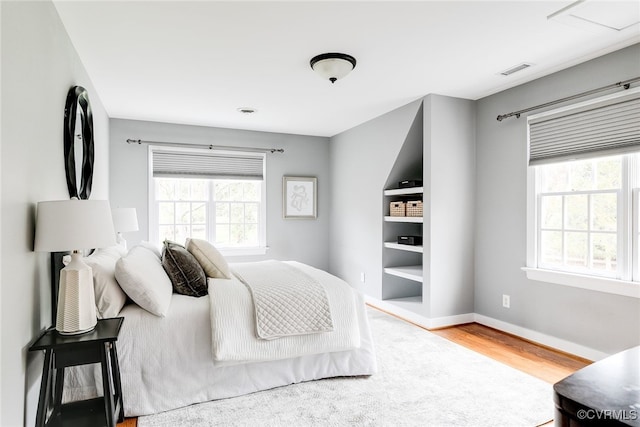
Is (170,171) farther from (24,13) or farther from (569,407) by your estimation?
(569,407)

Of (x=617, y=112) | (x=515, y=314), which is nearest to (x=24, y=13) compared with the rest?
(x=617, y=112)

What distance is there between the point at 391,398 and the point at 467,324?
199cm

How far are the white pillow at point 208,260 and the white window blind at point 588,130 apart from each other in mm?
2880

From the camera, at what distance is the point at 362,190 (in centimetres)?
505

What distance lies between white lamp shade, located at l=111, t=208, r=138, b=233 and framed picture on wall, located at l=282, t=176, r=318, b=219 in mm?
2404

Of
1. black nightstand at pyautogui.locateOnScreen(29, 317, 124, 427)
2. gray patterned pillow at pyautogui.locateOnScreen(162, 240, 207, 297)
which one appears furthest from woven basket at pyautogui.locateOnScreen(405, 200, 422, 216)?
black nightstand at pyautogui.locateOnScreen(29, 317, 124, 427)

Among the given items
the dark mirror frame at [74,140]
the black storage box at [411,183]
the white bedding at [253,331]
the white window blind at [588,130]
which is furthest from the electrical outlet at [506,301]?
the dark mirror frame at [74,140]

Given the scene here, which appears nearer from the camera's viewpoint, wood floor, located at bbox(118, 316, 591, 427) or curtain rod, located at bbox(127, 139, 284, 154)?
wood floor, located at bbox(118, 316, 591, 427)

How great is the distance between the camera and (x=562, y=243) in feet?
10.7

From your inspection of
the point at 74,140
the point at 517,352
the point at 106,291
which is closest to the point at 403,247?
the point at 517,352

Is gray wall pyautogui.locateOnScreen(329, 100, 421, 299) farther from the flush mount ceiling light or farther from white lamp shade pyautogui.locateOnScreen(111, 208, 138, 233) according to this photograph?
white lamp shade pyautogui.locateOnScreen(111, 208, 138, 233)

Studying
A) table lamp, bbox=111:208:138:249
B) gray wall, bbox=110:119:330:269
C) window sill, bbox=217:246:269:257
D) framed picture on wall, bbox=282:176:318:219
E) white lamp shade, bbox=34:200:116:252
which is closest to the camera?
white lamp shade, bbox=34:200:116:252

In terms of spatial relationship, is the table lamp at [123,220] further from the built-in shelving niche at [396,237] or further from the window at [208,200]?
the built-in shelving niche at [396,237]

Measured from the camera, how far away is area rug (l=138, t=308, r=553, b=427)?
2.08 m
